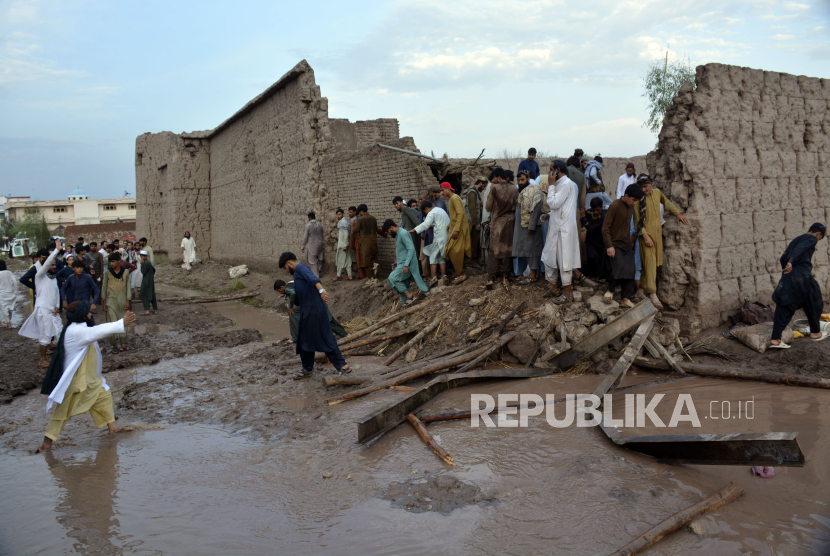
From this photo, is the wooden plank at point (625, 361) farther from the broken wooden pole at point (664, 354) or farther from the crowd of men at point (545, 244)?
the crowd of men at point (545, 244)

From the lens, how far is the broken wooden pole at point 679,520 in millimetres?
2914

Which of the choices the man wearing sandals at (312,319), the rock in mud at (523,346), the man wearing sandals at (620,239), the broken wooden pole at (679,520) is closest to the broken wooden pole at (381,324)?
the man wearing sandals at (312,319)

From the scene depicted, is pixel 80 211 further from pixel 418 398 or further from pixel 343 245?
pixel 418 398

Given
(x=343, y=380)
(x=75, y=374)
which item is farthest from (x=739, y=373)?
(x=75, y=374)

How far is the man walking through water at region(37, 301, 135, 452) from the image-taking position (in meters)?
4.98

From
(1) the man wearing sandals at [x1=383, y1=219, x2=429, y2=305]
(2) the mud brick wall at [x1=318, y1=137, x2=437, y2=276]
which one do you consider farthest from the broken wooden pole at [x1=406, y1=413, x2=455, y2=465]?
(2) the mud brick wall at [x1=318, y1=137, x2=437, y2=276]

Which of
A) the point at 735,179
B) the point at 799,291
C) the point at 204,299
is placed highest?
the point at 735,179

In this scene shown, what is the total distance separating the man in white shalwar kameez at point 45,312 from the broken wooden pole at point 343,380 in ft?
16.8

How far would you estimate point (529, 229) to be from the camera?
289 inches

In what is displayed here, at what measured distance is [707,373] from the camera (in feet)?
19.0

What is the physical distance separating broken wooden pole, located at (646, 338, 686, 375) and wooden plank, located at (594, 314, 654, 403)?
5.8 inches

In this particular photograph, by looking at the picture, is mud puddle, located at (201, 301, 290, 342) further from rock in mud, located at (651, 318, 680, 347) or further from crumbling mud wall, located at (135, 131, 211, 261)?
crumbling mud wall, located at (135, 131, 211, 261)

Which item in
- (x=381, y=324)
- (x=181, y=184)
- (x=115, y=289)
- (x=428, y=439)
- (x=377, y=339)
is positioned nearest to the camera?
(x=428, y=439)

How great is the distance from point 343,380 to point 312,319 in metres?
0.84
